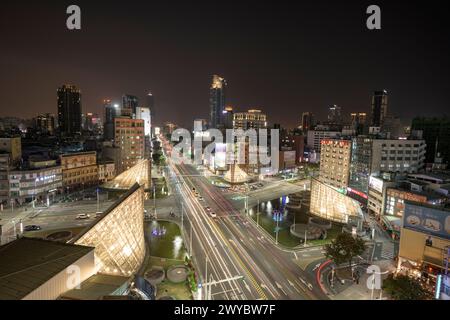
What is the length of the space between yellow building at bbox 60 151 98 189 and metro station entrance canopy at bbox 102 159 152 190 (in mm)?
8491

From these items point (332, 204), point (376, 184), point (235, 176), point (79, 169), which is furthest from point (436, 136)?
point (79, 169)

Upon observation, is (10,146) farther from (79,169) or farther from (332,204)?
(332,204)

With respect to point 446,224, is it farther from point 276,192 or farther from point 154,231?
point 276,192

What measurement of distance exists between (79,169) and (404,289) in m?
77.9

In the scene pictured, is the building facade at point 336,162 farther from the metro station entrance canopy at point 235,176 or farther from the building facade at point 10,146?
the building facade at point 10,146

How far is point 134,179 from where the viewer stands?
73.4 metres

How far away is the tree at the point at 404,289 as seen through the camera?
84.6 ft

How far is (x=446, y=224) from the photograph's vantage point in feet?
105

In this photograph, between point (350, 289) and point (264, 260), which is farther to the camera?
point (264, 260)

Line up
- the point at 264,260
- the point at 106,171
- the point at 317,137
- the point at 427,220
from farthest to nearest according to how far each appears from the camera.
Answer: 1. the point at 317,137
2. the point at 106,171
3. the point at 264,260
4. the point at 427,220

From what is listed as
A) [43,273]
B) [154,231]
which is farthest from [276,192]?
[43,273]

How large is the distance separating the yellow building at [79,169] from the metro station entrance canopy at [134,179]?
849 cm

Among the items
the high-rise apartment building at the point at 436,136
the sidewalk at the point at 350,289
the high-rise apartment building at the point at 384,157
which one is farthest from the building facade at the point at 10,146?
the high-rise apartment building at the point at 436,136

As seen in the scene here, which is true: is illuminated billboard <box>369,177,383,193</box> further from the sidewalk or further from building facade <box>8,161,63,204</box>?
building facade <box>8,161,63,204</box>
